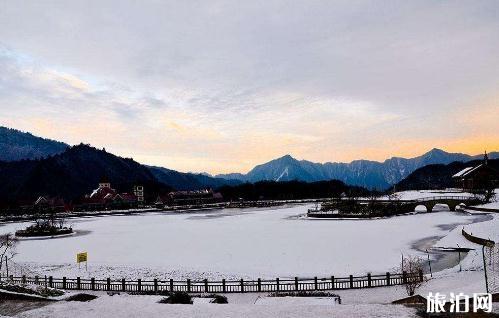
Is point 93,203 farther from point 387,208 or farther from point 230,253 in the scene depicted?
point 230,253

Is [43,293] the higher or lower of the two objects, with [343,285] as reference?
higher

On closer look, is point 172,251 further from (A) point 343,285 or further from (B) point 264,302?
(B) point 264,302

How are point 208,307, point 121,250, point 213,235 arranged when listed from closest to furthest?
1. point 208,307
2. point 121,250
3. point 213,235

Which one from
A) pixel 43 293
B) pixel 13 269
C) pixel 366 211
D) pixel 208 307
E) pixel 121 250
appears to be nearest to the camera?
pixel 208 307

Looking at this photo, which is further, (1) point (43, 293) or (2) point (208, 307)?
(1) point (43, 293)

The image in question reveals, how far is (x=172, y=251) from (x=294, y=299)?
29.7 metres

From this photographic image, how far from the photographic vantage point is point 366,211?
96625mm

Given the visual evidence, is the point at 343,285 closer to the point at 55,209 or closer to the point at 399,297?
the point at 399,297

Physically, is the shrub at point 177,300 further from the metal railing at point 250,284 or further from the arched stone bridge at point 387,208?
the arched stone bridge at point 387,208

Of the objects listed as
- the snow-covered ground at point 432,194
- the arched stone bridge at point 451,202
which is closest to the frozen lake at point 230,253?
the arched stone bridge at point 451,202

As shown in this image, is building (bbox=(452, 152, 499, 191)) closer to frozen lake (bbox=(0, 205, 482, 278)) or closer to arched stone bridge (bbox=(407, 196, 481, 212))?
arched stone bridge (bbox=(407, 196, 481, 212))

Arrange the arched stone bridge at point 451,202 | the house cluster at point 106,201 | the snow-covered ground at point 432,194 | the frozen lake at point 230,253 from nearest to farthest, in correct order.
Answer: the frozen lake at point 230,253 → the arched stone bridge at point 451,202 → the snow-covered ground at point 432,194 → the house cluster at point 106,201

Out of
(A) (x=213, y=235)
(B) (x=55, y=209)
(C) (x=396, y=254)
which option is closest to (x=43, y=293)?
(C) (x=396, y=254)

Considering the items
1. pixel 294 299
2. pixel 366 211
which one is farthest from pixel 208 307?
pixel 366 211
